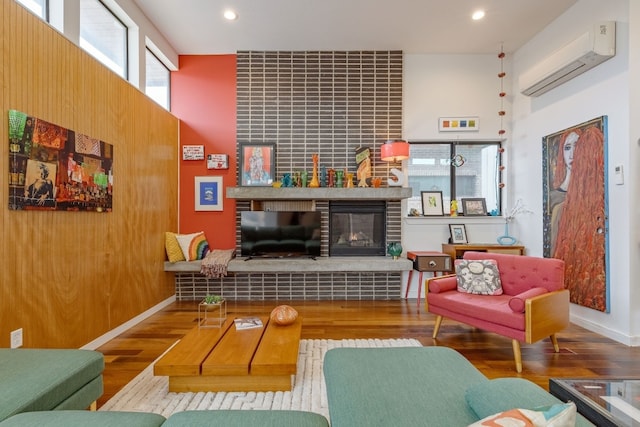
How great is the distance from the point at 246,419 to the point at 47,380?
97cm

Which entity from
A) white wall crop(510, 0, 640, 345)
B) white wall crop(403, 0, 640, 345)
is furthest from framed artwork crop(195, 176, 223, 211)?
white wall crop(510, 0, 640, 345)

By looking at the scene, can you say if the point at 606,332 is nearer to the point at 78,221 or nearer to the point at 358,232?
the point at 358,232

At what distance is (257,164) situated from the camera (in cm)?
430

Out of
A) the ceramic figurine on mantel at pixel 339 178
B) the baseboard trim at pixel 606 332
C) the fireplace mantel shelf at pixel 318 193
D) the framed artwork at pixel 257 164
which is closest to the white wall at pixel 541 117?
the baseboard trim at pixel 606 332

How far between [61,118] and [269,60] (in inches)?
106

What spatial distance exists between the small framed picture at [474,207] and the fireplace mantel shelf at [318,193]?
986 mm

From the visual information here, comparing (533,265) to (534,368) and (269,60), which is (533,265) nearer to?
(534,368)

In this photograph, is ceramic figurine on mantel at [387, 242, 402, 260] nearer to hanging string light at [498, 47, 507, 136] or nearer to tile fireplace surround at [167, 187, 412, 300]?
tile fireplace surround at [167, 187, 412, 300]

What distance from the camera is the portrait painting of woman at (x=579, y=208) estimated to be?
303cm

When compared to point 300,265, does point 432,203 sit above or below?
above

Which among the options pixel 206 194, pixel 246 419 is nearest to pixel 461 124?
pixel 206 194

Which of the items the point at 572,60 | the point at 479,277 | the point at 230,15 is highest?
the point at 230,15

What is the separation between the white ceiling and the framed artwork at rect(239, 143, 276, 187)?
1.34 m

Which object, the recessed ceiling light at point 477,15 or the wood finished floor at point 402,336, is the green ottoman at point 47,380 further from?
the recessed ceiling light at point 477,15
